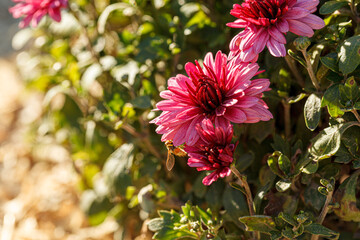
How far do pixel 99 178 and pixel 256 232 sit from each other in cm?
92

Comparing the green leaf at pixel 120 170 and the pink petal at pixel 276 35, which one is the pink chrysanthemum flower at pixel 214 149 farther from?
the green leaf at pixel 120 170

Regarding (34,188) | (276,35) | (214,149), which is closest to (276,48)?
(276,35)

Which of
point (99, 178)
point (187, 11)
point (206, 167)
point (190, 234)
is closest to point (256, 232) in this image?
point (190, 234)

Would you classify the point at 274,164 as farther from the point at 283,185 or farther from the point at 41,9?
the point at 41,9

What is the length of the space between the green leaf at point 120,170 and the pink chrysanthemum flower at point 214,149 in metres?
0.52

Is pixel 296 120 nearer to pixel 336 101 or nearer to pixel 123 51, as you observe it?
pixel 336 101

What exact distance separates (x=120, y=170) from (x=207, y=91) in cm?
62

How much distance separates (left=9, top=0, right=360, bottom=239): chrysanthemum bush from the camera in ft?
3.19

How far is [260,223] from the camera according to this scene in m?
1.10

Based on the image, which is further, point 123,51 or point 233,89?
point 123,51

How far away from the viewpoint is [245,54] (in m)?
0.97

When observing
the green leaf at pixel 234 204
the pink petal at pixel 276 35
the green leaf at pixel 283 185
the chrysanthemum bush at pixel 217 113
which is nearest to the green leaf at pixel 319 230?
the chrysanthemum bush at pixel 217 113

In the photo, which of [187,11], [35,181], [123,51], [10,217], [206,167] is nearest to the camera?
[206,167]

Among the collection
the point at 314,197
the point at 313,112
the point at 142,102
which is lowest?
the point at 314,197
